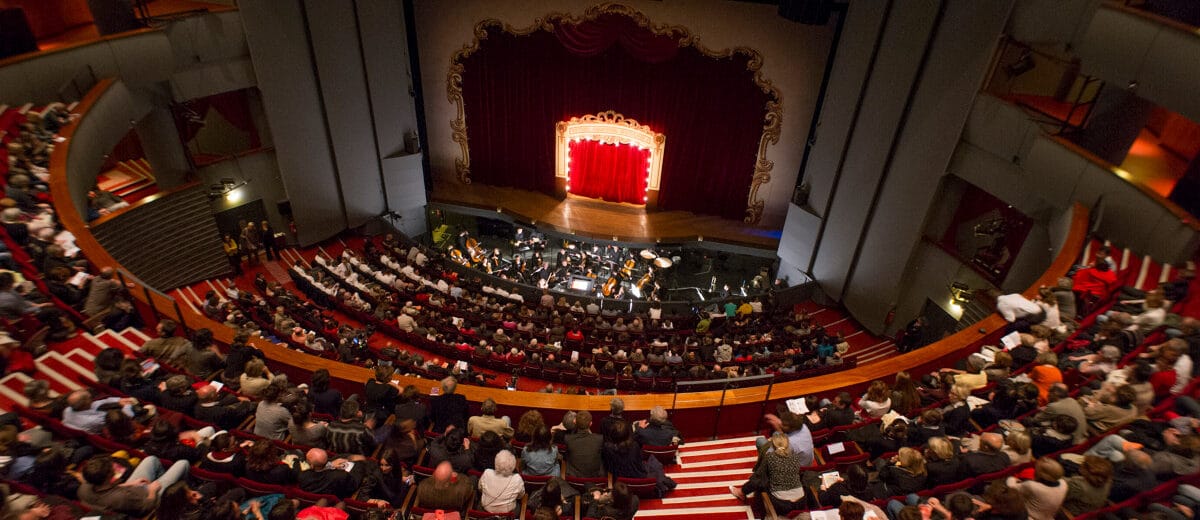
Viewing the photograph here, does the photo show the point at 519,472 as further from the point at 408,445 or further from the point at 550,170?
the point at 550,170

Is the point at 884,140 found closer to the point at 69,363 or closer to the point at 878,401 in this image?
the point at 878,401

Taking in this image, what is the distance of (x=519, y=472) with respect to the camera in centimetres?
586

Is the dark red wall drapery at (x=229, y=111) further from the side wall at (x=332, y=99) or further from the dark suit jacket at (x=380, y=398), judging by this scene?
the dark suit jacket at (x=380, y=398)

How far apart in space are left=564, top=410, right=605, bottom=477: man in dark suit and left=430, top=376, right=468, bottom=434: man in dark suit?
4.18 feet

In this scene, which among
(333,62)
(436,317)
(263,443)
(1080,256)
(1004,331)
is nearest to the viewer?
(263,443)

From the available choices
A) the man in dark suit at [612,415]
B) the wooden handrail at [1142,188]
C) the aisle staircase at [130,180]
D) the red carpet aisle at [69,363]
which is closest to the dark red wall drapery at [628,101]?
the wooden handrail at [1142,188]

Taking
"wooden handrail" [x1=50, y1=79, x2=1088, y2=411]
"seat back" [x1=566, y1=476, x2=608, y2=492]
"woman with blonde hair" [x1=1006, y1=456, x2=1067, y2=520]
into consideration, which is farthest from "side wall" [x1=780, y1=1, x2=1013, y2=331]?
"seat back" [x1=566, y1=476, x2=608, y2=492]

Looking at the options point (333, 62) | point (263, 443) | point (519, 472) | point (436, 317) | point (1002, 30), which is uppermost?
point (1002, 30)

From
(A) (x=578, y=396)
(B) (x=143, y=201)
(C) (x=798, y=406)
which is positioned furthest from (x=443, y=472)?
(B) (x=143, y=201)

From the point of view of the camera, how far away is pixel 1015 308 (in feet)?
26.9

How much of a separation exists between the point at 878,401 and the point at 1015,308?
3215 millimetres

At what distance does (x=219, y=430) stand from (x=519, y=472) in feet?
9.60

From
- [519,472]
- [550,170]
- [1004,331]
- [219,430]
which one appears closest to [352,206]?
[550,170]

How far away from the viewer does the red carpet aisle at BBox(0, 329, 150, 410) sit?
6.05m
